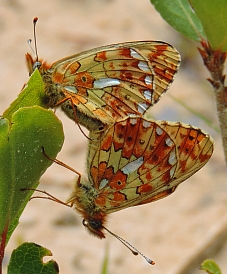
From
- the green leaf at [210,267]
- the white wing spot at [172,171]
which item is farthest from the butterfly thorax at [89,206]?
the green leaf at [210,267]

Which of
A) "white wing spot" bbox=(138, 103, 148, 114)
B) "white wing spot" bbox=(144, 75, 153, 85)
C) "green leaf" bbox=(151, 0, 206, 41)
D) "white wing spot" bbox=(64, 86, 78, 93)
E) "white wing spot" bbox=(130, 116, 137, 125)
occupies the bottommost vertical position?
"white wing spot" bbox=(64, 86, 78, 93)

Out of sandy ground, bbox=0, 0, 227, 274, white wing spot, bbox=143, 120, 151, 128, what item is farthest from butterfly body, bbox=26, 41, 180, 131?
sandy ground, bbox=0, 0, 227, 274

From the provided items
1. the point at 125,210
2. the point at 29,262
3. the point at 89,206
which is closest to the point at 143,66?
the point at 89,206

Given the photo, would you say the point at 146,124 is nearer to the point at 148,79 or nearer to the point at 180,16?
the point at 180,16

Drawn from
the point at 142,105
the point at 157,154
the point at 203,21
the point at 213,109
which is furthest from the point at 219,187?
the point at 203,21

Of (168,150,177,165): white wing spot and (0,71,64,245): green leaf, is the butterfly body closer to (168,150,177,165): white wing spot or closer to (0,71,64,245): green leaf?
(168,150,177,165): white wing spot

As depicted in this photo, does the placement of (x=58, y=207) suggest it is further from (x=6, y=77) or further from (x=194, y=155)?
(x=194, y=155)

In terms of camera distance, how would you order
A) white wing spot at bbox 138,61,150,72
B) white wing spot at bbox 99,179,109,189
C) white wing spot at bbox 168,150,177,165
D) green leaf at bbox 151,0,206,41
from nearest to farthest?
green leaf at bbox 151,0,206,41 → white wing spot at bbox 168,150,177,165 → white wing spot at bbox 99,179,109,189 → white wing spot at bbox 138,61,150,72
